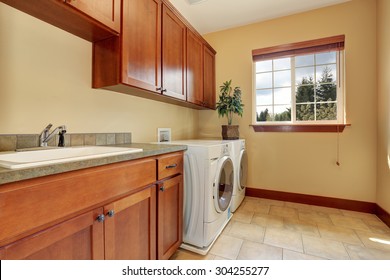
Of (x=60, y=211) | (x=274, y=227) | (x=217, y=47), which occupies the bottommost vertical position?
(x=274, y=227)

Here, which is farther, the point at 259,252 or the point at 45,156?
the point at 259,252

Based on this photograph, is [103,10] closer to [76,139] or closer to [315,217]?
[76,139]

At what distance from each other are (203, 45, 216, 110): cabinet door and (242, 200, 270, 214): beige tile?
4.81 feet

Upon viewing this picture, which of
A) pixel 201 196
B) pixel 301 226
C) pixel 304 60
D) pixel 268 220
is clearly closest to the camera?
pixel 201 196

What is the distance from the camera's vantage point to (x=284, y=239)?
1729mm

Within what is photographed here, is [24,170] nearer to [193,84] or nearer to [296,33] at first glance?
[193,84]

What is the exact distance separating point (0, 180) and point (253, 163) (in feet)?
8.81

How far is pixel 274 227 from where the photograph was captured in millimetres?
1950

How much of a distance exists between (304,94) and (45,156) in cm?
287

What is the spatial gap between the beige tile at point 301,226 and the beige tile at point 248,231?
31cm

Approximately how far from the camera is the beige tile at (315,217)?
207 cm

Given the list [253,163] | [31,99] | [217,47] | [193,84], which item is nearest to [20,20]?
[31,99]

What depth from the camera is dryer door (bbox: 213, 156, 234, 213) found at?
5.43 ft

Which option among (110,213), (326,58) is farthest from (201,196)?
(326,58)
